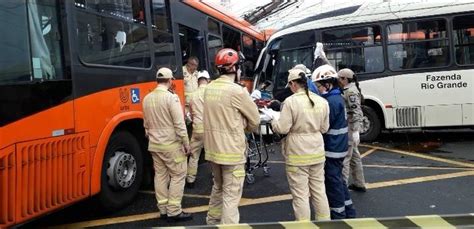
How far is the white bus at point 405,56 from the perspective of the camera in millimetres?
9398

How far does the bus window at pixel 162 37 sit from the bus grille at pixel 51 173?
198 cm

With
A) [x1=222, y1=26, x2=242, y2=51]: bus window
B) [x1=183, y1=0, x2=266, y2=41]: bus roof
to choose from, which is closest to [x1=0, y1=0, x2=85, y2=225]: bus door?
[x1=183, y1=0, x2=266, y2=41]: bus roof

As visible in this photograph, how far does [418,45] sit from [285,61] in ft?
9.32

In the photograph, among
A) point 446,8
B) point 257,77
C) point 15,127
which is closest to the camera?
point 15,127

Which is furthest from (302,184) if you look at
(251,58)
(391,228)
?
(251,58)

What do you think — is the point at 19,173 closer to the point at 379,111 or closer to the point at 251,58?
the point at 379,111

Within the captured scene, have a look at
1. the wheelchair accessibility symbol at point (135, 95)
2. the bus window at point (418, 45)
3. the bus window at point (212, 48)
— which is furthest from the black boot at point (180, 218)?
the bus window at point (418, 45)

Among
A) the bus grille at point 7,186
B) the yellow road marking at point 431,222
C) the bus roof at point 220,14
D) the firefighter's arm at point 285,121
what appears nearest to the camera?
the yellow road marking at point 431,222

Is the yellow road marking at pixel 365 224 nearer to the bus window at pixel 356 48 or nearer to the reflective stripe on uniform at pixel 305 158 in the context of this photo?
the reflective stripe on uniform at pixel 305 158

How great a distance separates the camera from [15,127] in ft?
12.3

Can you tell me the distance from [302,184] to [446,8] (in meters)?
6.98

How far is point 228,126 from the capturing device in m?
4.05

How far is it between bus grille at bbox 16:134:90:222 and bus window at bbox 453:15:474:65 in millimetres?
7836

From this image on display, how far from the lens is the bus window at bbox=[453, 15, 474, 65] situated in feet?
30.8
